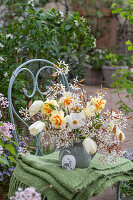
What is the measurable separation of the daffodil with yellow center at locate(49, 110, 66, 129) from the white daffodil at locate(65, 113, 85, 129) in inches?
1.0

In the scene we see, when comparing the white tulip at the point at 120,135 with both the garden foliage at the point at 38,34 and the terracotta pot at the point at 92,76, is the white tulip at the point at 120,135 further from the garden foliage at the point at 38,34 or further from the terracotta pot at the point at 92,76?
the terracotta pot at the point at 92,76

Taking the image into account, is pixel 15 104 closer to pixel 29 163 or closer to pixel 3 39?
pixel 3 39

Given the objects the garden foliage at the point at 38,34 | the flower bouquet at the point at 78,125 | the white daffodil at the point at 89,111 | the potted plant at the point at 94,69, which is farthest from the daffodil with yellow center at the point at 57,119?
the potted plant at the point at 94,69

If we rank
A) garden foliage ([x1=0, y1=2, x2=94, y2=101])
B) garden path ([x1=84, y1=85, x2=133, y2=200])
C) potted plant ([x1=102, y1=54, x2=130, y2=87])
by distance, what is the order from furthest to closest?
potted plant ([x1=102, y1=54, x2=130, y2=87]), garden foliage ([x1=0, y1=2, x2=94, y2=101]), garden path ([x1=84, y1=85, x2=133, y2=200])

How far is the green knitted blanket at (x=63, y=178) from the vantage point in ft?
4.28

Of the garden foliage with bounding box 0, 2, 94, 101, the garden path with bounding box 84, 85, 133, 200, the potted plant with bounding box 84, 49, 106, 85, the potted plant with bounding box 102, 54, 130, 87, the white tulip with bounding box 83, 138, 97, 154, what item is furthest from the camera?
the potted plant with bounding box 84, 49, 106, 85

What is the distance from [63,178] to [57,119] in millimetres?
257

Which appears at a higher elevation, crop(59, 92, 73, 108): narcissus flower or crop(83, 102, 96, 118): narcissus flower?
crop(59, 92, 73, 108): narcissus flower

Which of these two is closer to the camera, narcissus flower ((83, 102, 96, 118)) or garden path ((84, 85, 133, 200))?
narcissus flower ((83, 102, 96, 118))

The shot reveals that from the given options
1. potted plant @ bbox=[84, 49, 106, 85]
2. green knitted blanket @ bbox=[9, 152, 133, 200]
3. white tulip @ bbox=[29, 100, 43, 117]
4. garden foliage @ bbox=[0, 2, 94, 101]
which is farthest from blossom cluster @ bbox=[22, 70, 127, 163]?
potted plant @ bbox=[84, 49, 106, 85]

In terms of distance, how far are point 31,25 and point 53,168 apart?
5.10 feet

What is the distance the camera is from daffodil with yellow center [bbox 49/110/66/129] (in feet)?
4.26

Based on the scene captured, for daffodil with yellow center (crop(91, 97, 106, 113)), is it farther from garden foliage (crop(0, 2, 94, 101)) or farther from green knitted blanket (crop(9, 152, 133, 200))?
garden foliage (crop(0, 2, 94, 101))

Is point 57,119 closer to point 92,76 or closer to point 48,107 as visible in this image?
point 48,107
